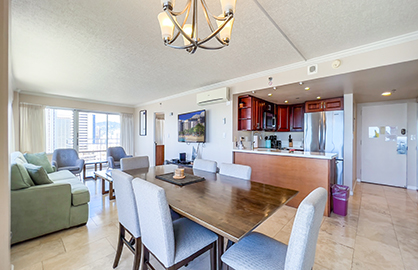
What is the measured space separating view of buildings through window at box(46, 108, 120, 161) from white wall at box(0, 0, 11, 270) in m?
5.09

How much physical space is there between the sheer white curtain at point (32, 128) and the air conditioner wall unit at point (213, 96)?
4.55 m

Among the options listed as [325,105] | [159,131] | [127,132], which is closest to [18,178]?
[159,131]

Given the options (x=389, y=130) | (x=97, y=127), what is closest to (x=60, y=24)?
(x=97, y=127)

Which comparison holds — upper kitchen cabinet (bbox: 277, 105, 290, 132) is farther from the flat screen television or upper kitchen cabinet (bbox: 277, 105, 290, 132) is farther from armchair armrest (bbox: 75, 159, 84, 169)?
armchair armrest (bbox: 75, 159, 84, 169)

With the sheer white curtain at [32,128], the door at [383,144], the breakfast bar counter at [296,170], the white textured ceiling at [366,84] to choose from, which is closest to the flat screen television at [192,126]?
the breakfast bar counter at [296,170]

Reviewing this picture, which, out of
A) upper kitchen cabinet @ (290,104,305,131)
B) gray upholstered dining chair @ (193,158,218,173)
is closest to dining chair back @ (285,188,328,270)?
gray upholstered dining chair @ (193,158,218,173)

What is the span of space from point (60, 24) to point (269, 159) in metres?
3.42

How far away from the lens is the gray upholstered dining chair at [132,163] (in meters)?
2.47

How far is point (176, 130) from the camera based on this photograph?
4.99 meters

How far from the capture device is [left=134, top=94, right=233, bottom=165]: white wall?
386cm

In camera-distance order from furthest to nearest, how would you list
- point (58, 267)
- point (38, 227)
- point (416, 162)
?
point (416, 162)
point (38, 227)
point (58, 267)

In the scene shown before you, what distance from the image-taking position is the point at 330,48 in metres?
2.31

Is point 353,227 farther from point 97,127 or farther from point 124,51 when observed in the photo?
point 97,127

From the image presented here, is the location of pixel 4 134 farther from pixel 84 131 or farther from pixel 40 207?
pixel 84 131
